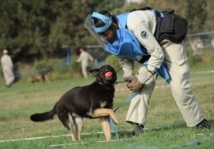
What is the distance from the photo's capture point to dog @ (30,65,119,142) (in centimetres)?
824

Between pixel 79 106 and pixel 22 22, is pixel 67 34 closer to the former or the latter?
pixel 22 22

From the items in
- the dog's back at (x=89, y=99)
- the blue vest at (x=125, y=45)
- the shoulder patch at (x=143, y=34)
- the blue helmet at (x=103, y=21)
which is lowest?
the dog's back at (x=89, y=99)

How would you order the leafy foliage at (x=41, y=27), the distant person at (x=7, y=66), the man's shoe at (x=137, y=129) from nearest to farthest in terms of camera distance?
the man's shoe at (x=137, y=129), the distant person at (x=7, y=66), the leafy foliage at (x=41, y=27)

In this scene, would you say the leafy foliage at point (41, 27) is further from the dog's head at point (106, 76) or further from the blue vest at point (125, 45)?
the blue vest at point (125, 45)

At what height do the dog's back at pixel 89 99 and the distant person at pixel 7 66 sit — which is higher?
the dog's back at pixel 89 99

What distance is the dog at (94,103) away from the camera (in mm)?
8242

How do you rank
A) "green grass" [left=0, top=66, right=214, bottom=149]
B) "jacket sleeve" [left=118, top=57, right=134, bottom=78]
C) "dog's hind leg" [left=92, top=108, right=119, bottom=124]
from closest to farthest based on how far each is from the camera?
"green grass" [left=0, top=66, right=214, bottom=149] → "dog's hind leg" [left=92, top=108, right=119, bottom=124] → "jacket sleeve" [left=118, top=57, right=134, bottom=78]

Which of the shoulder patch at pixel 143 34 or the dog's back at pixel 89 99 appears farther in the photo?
the dog's back at pixel 89 99

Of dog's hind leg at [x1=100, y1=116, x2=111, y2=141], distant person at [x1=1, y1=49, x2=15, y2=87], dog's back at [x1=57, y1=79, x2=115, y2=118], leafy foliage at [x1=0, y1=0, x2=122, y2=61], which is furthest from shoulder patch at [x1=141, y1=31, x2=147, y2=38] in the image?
leafy foliage at [x1=0, y1=0, x2=122, y2=61]

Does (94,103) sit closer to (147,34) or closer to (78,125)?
(78,125)

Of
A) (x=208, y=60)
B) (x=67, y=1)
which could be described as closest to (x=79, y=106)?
(x=208, y=60)

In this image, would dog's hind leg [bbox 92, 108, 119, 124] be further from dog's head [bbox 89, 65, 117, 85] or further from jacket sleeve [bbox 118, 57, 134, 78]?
jacket sleeve [bbox 118, 57, 134, 78]

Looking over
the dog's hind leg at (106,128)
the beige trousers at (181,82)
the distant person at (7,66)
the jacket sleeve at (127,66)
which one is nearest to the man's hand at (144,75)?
the beige trousers at (181,82)

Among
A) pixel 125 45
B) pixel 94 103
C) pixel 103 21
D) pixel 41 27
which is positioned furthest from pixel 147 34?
pixel 41 27
